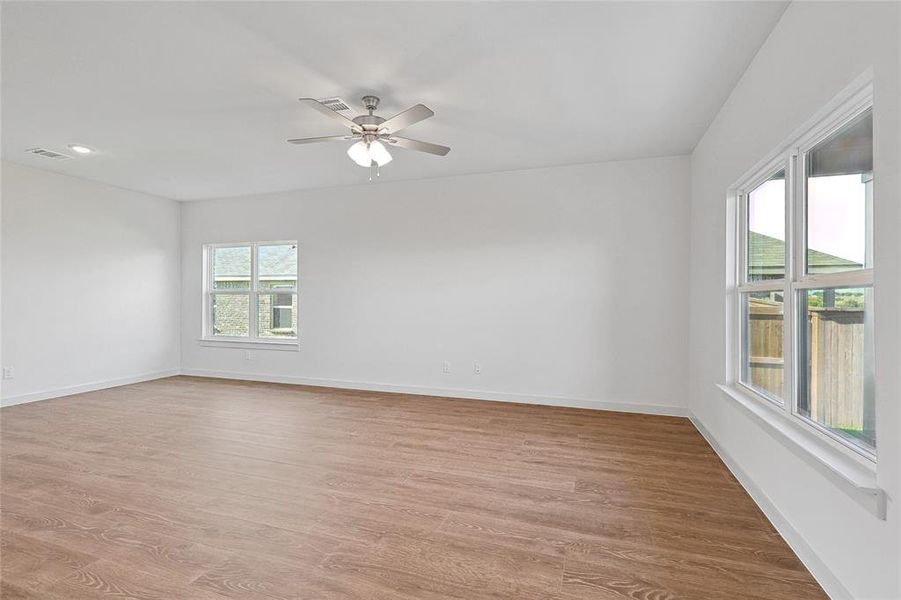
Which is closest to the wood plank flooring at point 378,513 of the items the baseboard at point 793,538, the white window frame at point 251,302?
the baseboard at point 793,538

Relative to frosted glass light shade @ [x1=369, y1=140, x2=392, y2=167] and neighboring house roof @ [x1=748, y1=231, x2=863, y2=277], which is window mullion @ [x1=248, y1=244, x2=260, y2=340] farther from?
neighboring house roof @ [x1=748, y1=231, x2=863, y2=277]

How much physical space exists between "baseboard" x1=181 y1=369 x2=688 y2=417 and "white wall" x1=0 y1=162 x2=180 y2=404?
1.05m

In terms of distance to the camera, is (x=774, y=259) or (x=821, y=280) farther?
(x=774, y=259)

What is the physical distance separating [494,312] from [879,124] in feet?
12.6

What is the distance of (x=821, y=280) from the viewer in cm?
201

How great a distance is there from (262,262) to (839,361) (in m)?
6.40

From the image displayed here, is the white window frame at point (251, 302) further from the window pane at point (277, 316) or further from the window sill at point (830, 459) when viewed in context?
the window sill at point (830, 459)

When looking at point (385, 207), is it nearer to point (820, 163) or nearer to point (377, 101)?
point (377, 101)

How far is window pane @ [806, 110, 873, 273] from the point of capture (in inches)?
68.4

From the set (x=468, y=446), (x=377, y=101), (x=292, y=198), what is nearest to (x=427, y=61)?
(x=377, y=101)

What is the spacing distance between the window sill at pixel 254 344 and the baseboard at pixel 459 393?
15.2 inches

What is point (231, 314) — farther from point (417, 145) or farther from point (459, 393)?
point (417, 145)

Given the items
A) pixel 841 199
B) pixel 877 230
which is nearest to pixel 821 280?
pixel 841 199

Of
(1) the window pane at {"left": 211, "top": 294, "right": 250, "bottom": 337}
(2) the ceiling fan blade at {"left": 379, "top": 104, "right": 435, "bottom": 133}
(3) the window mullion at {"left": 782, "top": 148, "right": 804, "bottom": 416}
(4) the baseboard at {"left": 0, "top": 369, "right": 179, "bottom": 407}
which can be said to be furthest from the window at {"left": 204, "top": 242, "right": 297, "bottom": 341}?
(3) the window mullion at {"left": 782, "top": 148, "right": 804, "bottom": 416}
